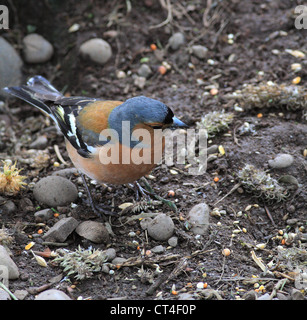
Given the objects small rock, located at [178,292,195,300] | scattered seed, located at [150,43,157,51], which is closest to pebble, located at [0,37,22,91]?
scattered seed, located at [150,43,157,51]

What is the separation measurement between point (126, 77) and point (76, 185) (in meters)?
1.80

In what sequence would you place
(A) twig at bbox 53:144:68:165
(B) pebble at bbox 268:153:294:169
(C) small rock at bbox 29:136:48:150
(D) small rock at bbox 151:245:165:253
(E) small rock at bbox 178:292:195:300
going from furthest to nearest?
(C) small rock at bbox 29:136:48:150 → (A) twig at bbox 53:144:68:165 → (B) pebble at bbox 268:153:294:169 → (D) small rock at bbox 151:245:165:253 → (E) small rock at bbox 178:292:195:300

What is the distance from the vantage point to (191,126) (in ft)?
16.1

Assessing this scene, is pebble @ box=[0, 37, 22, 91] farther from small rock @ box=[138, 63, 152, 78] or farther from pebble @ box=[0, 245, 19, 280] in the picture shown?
pebble @ box=[0, 245, 19, 280]

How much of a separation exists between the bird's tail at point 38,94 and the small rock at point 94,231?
4.30ft

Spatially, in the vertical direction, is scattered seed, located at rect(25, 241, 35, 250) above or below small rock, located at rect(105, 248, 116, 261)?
above

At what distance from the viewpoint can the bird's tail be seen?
15.0ft

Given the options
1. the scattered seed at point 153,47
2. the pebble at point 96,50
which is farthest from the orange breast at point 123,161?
the scattered seed at point 153,47

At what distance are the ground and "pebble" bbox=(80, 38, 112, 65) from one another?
103mm

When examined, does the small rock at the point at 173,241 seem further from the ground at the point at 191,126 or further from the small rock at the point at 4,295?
the small rock at the point at 4,295

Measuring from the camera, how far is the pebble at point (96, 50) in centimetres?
566

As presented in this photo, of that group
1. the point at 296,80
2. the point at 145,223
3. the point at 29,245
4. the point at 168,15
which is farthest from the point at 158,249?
the point at 168,15

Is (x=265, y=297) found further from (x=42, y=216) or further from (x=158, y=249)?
(x=42, y=216)
